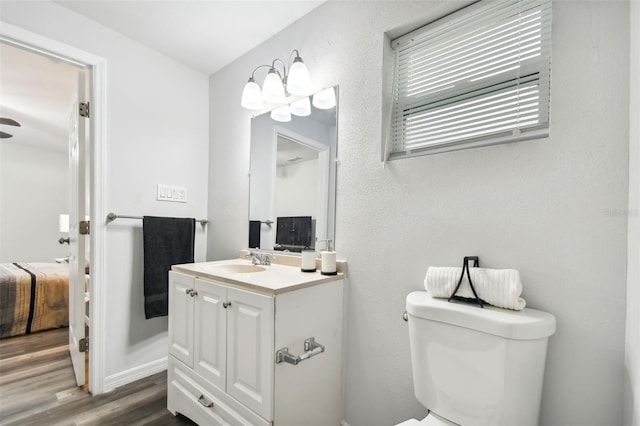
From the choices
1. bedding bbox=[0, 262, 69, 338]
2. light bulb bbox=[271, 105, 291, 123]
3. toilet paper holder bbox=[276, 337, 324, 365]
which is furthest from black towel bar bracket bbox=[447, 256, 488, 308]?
bedding bbox=[0, 262, 69, 338]

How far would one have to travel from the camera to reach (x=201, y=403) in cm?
136

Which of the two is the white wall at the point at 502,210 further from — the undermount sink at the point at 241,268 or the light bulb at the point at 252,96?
the undermount sink at the point at 241,268

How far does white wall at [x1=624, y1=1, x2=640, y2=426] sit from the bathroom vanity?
2.98 feet

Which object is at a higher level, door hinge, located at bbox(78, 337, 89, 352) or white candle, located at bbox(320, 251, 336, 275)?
white candle, located at bbox(320, 251, 336, 275)

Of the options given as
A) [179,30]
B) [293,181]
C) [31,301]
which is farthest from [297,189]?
[31,301]

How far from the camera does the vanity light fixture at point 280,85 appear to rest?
1509 mm

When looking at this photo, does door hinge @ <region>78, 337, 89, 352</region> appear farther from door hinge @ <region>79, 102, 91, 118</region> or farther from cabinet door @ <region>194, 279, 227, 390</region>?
door hinge @ <region>79, 102, 91, 118</region>

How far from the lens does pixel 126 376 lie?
1861mm

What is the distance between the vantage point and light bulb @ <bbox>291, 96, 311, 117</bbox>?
64.0 inches

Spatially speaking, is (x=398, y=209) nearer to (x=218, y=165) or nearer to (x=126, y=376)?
(x=218, y=165)

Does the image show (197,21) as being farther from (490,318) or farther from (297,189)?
(490,318)

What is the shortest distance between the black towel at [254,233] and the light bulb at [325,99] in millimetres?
823

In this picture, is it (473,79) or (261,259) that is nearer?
(473,79)

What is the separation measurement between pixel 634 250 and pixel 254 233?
1.70 metres
